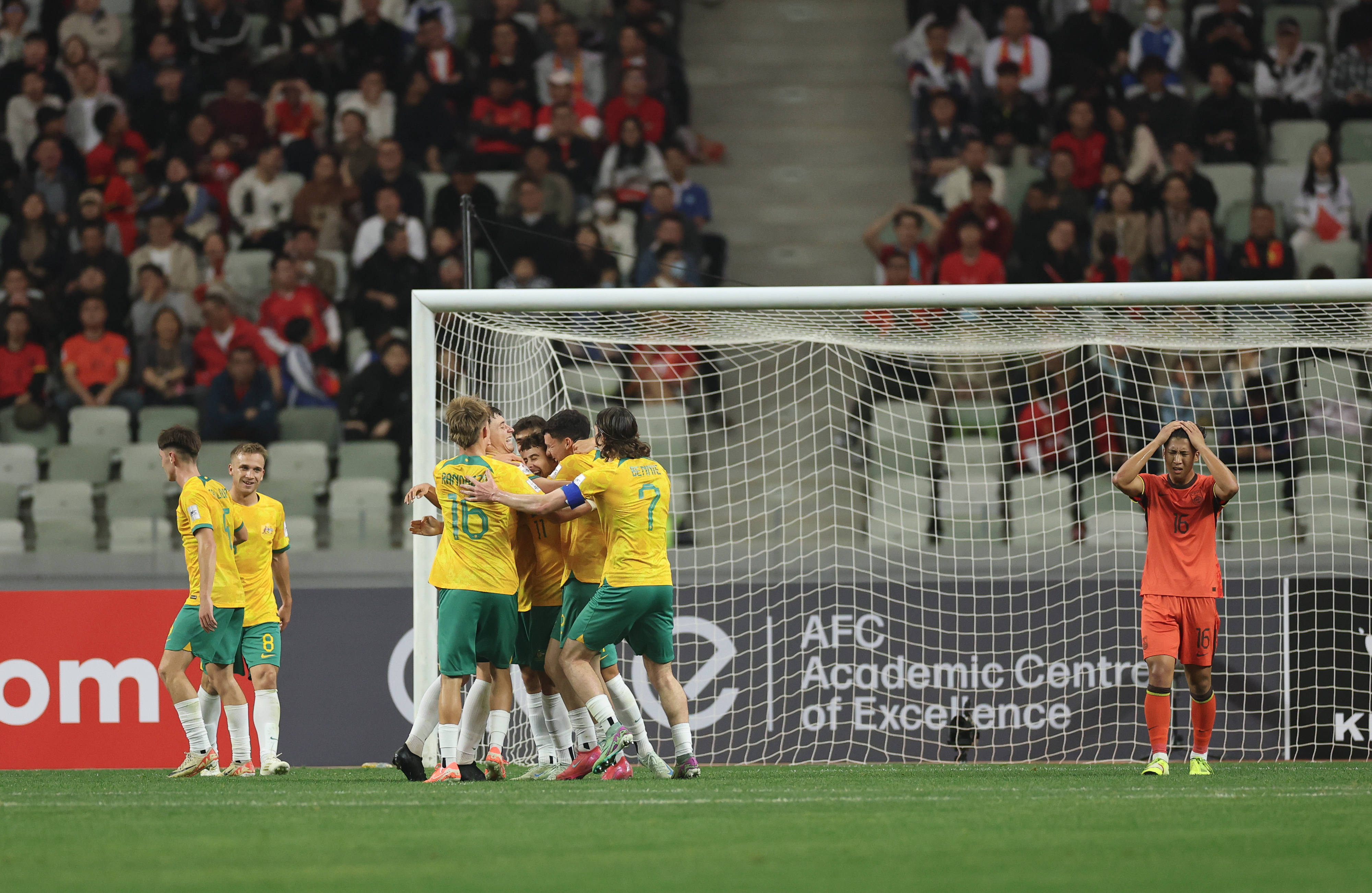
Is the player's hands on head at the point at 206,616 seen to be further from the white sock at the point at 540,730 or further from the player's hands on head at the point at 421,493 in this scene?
the white sock at the point at 540,730

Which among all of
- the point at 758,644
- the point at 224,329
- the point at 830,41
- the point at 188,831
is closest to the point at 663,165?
the point at 830,41

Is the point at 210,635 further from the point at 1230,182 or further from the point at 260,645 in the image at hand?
the point at 1230,182

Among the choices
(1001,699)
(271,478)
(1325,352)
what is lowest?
(1001,699)

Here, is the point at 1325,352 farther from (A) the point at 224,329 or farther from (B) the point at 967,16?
(A) the point at 224,329

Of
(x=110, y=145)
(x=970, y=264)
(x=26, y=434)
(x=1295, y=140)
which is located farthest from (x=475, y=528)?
(x=1295, y=140)

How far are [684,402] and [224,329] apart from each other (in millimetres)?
4088

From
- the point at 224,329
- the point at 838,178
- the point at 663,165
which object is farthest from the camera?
the point at 838,178

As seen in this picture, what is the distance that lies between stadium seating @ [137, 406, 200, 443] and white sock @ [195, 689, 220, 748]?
431cm

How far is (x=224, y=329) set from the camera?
1335 cm

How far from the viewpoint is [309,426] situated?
13.0 metres

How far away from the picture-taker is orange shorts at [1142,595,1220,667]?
26.5 feet

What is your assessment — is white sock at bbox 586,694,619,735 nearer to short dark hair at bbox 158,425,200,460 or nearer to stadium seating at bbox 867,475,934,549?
short dark hair at bbox 158,425,200,460

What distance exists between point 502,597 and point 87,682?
365 cm

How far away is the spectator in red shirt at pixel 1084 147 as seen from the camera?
14375mm
